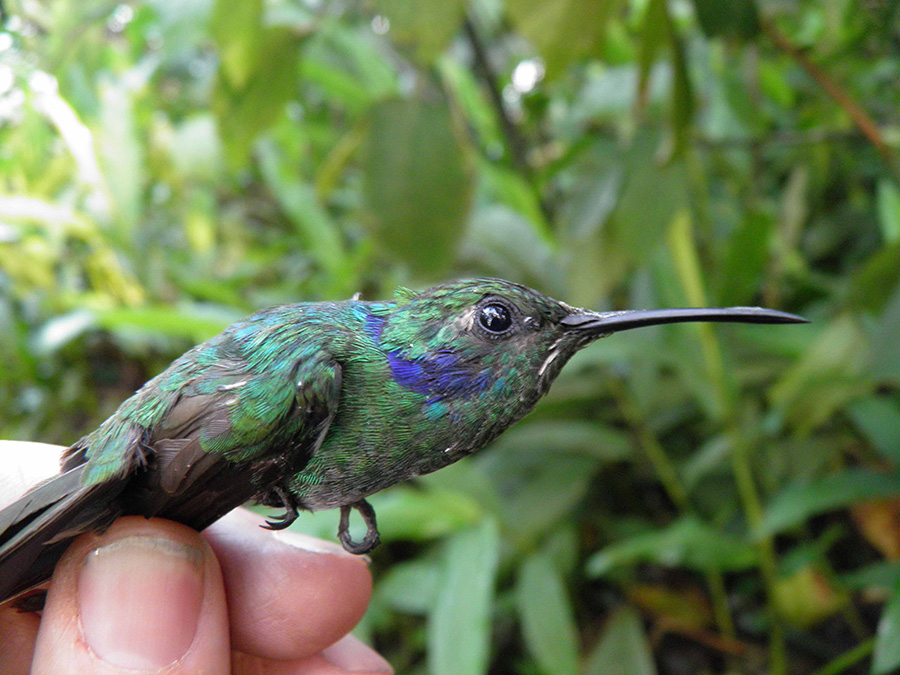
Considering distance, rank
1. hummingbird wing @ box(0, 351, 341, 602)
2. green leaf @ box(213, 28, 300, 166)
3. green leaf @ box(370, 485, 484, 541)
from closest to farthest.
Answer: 1. hummingbird wing @ box(0, 351, 341, 602)
2. green leaf @ box(213, 28, 300, 166)
3. green leaf @ box(370, 485, 484, 541)

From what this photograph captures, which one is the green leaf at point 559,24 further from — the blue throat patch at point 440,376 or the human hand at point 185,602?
the human hand at point 185,602

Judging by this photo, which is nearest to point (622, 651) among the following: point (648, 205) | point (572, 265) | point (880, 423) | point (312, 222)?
point (880, 423)

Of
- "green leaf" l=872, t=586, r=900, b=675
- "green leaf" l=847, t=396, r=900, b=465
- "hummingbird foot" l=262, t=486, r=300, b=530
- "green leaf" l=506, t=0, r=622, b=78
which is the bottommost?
"green leaf" l=847, t=396, r=900, b=465

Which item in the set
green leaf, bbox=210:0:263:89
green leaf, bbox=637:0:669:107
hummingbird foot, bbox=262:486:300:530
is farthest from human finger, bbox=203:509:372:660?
green leaf, bbox=637:0:669:107

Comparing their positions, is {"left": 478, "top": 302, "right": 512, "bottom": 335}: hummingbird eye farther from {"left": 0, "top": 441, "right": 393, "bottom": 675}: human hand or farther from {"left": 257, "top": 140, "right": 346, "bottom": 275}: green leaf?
{"left": 257, "top": 140, "right": 346, "bottom": 275}: green leaf

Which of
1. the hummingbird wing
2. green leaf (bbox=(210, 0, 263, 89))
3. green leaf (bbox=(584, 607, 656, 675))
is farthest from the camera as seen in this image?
green leaf (bbox=(584, 607, 656, 675))

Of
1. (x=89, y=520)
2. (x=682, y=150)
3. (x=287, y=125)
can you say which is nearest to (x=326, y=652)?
(x=89, y=520)

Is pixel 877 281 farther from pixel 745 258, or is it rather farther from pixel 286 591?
pixel 286 591

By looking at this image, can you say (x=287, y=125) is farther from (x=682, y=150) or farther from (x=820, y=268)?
(x=820, y=268)
